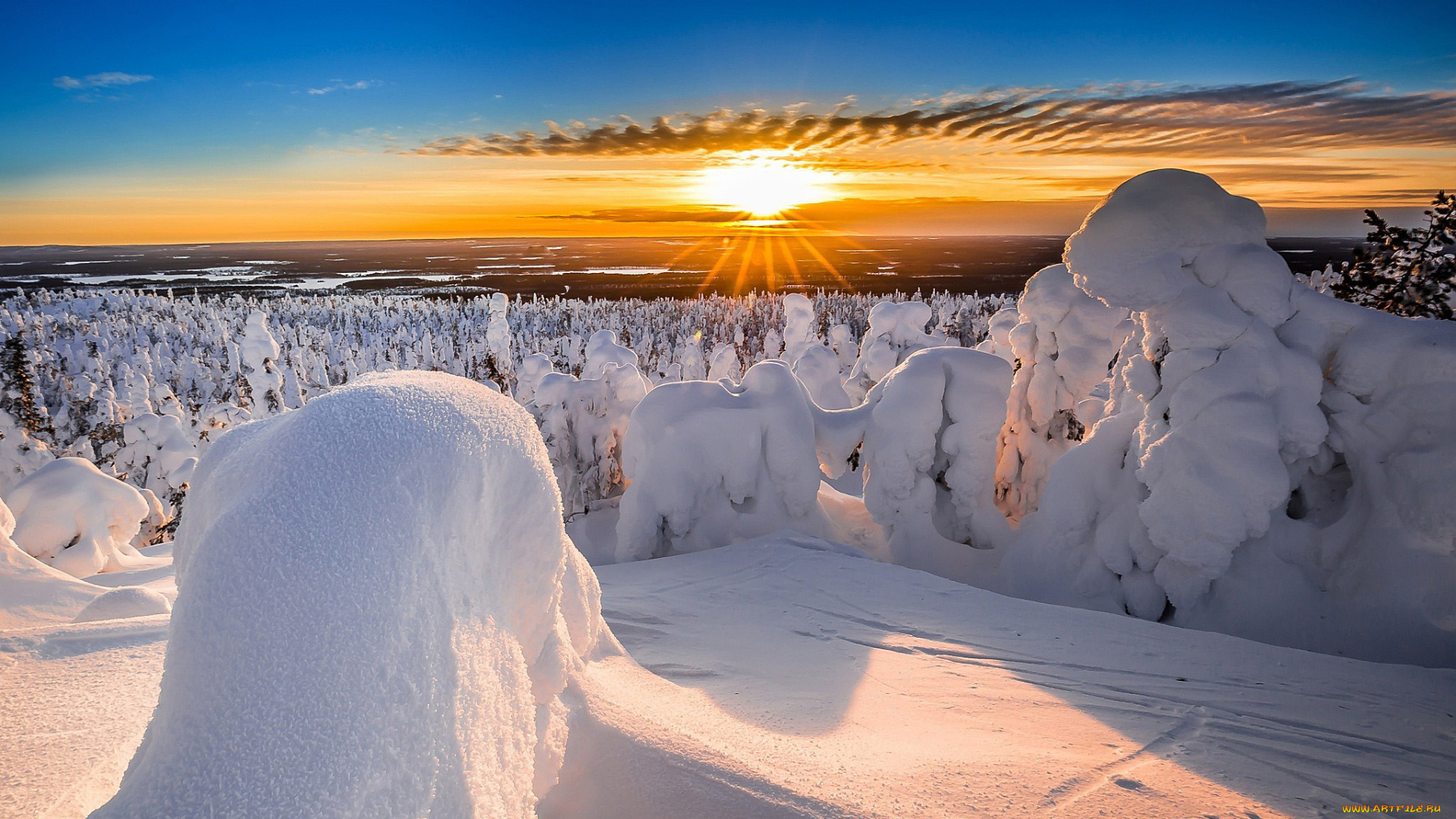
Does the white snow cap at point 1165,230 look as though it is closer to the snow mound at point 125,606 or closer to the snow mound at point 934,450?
the snow mound at point 934,450

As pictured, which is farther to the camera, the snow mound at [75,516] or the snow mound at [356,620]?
the snow mound at [75,516]

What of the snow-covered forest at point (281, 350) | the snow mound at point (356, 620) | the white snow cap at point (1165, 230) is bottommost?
the snow-covered forest at point (281, 350)

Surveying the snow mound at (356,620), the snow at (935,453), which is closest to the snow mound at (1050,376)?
the snow at (935,453)

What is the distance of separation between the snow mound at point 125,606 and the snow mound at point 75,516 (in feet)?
26.8

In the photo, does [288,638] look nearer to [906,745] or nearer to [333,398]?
[333,398]

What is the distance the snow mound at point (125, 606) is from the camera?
4570 mm

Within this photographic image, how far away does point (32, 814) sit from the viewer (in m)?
2.26

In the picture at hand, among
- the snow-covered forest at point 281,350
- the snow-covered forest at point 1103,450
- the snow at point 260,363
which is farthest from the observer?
A: the snow-covered forest at point 281,350

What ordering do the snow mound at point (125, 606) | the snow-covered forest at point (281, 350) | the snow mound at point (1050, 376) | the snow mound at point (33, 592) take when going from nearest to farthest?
the snow mound at point (125, 606) < the snow mound at point (33, 592) < the snow mound at point (1050, 376) < the snow-covered forest at point (281, 350)

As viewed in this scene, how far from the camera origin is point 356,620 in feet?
6.03

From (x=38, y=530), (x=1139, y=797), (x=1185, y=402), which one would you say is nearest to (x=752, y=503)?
(x=1185, y=402)

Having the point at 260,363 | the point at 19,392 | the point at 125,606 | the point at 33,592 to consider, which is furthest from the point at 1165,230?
the point at 19,392

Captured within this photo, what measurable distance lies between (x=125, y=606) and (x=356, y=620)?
14.7 feet

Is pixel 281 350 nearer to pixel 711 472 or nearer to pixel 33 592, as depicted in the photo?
pixel 711 472
